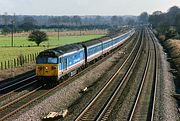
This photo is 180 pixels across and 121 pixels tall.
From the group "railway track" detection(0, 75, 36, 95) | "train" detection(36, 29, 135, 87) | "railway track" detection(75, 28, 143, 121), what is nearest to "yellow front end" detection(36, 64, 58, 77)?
"train" detection(36, 29, 135, 87)

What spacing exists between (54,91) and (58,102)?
341 centimetres

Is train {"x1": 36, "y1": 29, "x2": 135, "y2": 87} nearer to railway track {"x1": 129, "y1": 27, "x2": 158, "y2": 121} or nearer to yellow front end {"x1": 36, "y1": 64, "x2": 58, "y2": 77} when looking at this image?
yellow front end {"x1": 36, "y1": 64, "x2": 58, "y2": 77}

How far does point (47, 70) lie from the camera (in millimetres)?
28969

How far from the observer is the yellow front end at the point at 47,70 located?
94.4 feet

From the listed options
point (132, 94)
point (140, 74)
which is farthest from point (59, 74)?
point (140, 74)

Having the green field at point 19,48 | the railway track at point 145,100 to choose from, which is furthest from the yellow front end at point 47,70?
the green field at point 19,48

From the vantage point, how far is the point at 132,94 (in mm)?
27688

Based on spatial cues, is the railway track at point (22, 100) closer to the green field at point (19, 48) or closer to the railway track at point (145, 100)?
the railway track at point (145, 100)

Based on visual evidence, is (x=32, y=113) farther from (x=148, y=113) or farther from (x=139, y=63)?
(x=139, y=63)

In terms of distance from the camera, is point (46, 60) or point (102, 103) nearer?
point (102, 103)

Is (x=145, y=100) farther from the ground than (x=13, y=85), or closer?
farther from the ground

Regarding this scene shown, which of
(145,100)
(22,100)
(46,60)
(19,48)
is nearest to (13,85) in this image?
(46,60)

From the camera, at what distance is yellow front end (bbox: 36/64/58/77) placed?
28769 mm

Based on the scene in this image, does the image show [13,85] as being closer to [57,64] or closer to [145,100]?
[57,64]
